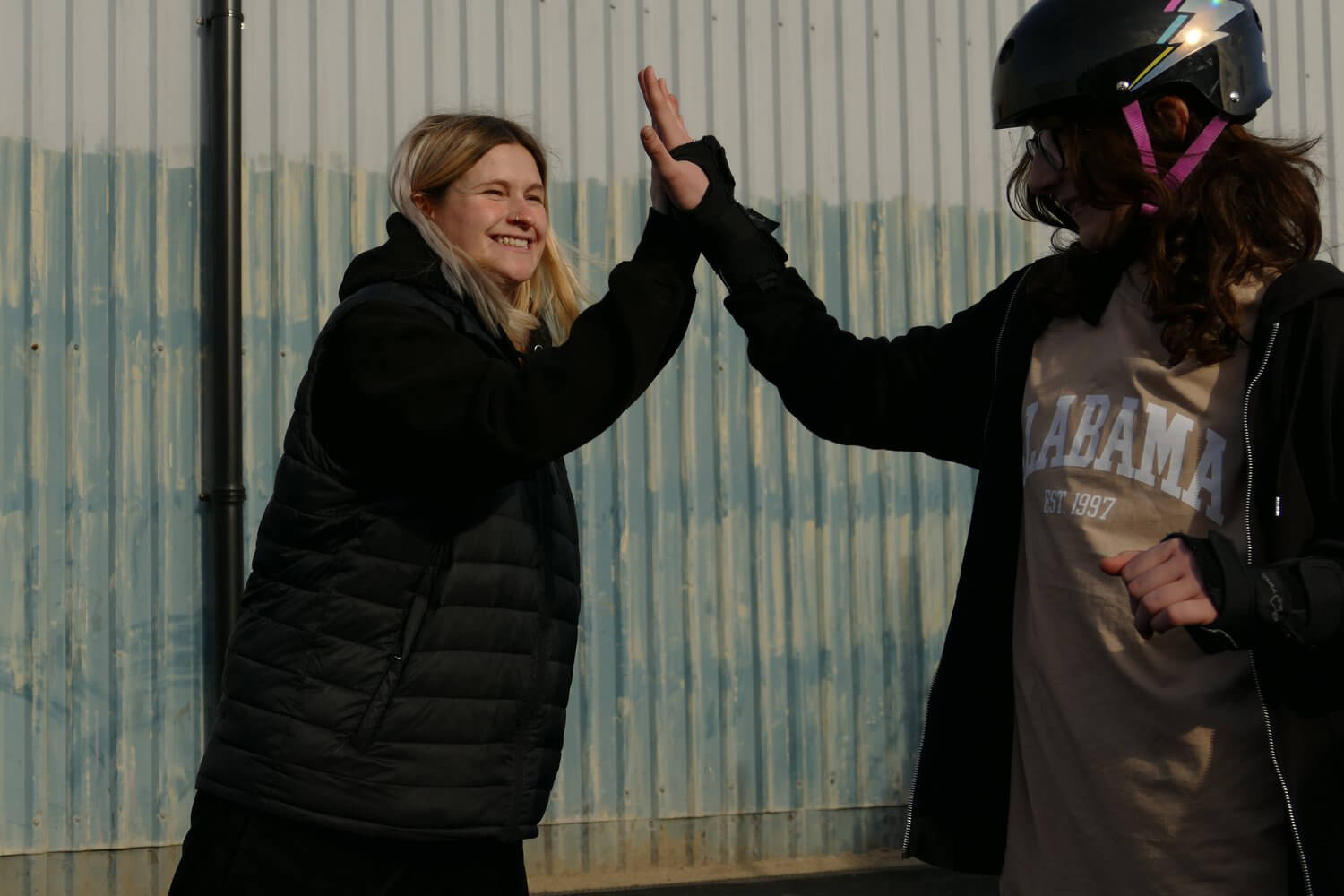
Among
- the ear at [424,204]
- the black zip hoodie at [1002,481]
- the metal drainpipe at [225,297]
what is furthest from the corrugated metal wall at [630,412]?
the black zip hoodie at [1002,481]

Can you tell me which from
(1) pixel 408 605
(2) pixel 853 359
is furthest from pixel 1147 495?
(1) pixel 408 605

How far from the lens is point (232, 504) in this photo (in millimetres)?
5766

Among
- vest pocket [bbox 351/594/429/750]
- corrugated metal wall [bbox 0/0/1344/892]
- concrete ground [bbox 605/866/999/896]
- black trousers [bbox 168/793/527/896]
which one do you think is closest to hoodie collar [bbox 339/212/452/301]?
vest pocket [bbox 351/594/429/750]

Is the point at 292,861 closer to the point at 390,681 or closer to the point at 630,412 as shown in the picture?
the point at 390,681

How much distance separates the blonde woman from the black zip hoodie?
0.78 ft

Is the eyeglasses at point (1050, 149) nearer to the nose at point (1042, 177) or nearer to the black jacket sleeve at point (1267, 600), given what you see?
the nose at point (1042, 177)

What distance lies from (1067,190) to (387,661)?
1.47m

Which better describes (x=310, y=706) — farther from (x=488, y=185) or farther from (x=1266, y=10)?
(x=1266, y=10)

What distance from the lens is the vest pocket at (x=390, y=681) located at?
8.77ft

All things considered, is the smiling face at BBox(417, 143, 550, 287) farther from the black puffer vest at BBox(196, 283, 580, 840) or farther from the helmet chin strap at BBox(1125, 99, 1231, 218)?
the helmet chin strap at BBox(1125, 99, 1231, 218)

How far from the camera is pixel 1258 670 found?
7.13 feet

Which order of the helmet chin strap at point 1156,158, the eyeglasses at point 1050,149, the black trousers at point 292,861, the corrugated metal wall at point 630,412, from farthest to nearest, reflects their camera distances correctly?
1. the corrugated metal wall at point 630,412
2. the black trousers at point 292,861
3. the eyeglasses at point 1050,149
4. the helmet chin strap at point 1156,158

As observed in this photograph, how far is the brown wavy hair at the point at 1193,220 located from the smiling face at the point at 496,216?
1172 millimetres

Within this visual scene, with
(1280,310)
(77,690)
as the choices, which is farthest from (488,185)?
(77,690)
